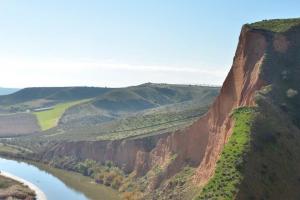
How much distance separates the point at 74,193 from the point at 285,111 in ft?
157

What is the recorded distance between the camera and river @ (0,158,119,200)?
8910 centimetres

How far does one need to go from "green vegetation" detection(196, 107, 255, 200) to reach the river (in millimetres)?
37805

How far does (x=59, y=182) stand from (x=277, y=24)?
5659 cm

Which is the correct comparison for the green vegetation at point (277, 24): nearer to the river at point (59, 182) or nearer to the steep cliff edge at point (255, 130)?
the steep cliff edge at point (255, 130)

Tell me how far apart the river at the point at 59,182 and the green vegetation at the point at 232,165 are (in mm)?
37805

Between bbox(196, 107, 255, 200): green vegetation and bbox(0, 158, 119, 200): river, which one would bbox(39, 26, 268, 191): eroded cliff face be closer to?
bbox(196, 107, 255, 200): green vegetation

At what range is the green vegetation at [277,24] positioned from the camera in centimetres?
6838

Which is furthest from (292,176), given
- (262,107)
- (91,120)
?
(91,120)

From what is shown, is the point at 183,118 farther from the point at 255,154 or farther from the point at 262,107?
the point at 255,154

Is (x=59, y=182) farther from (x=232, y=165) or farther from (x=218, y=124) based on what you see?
(x=232, y=165)

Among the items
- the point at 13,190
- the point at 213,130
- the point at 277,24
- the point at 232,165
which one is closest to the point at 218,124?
the point at 213,130

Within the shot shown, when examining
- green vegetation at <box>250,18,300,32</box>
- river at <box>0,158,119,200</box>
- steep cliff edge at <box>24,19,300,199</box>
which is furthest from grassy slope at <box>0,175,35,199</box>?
green vegetation at <box>250,18,300,32</box>

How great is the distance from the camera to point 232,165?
46.9 metres

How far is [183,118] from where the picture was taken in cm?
12038
